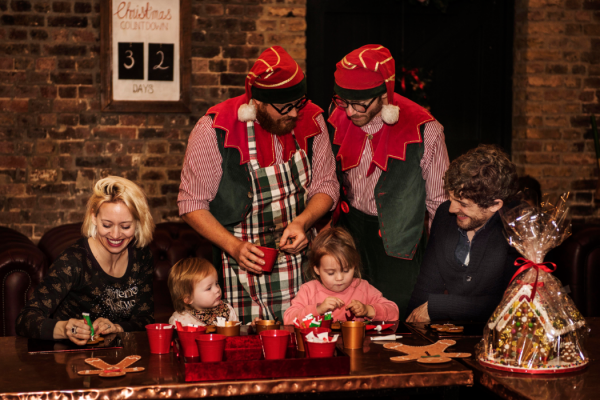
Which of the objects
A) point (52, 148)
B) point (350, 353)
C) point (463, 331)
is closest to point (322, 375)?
point (350, 353)

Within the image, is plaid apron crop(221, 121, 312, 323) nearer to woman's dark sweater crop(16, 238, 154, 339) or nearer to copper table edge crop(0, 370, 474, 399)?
woman's dark sweater crop(16, 238, 154, 339)

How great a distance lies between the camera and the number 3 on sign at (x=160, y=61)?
413 centimetres

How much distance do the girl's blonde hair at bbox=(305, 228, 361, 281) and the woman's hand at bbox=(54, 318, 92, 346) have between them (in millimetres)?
1033

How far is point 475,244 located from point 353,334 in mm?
698

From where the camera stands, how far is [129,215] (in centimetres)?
242

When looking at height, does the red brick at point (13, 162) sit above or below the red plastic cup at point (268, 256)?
above

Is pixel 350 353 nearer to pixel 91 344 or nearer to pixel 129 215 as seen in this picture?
pixel 91 344

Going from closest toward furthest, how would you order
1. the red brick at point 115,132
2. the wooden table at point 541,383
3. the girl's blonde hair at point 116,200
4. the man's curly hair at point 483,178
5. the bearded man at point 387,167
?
the wooden table at point 541,383 < the man's curly hair at point 483,178 < the girl's blonde hair at point 116,200 < the bearded man at point 387,167 < the red brick at point 115,132

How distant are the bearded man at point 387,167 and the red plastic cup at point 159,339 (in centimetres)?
116

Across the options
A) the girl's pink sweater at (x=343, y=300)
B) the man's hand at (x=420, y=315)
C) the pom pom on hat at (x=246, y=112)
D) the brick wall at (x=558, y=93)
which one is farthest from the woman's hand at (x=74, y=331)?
the brick wall at (x=558, y=93)

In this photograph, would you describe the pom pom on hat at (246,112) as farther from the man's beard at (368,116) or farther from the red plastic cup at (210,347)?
the red plastic cup at (210,347)

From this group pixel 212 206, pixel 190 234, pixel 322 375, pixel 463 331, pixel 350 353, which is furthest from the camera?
pixel 190 234

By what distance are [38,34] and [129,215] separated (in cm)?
221

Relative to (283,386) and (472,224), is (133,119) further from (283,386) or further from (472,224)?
(283,386)
